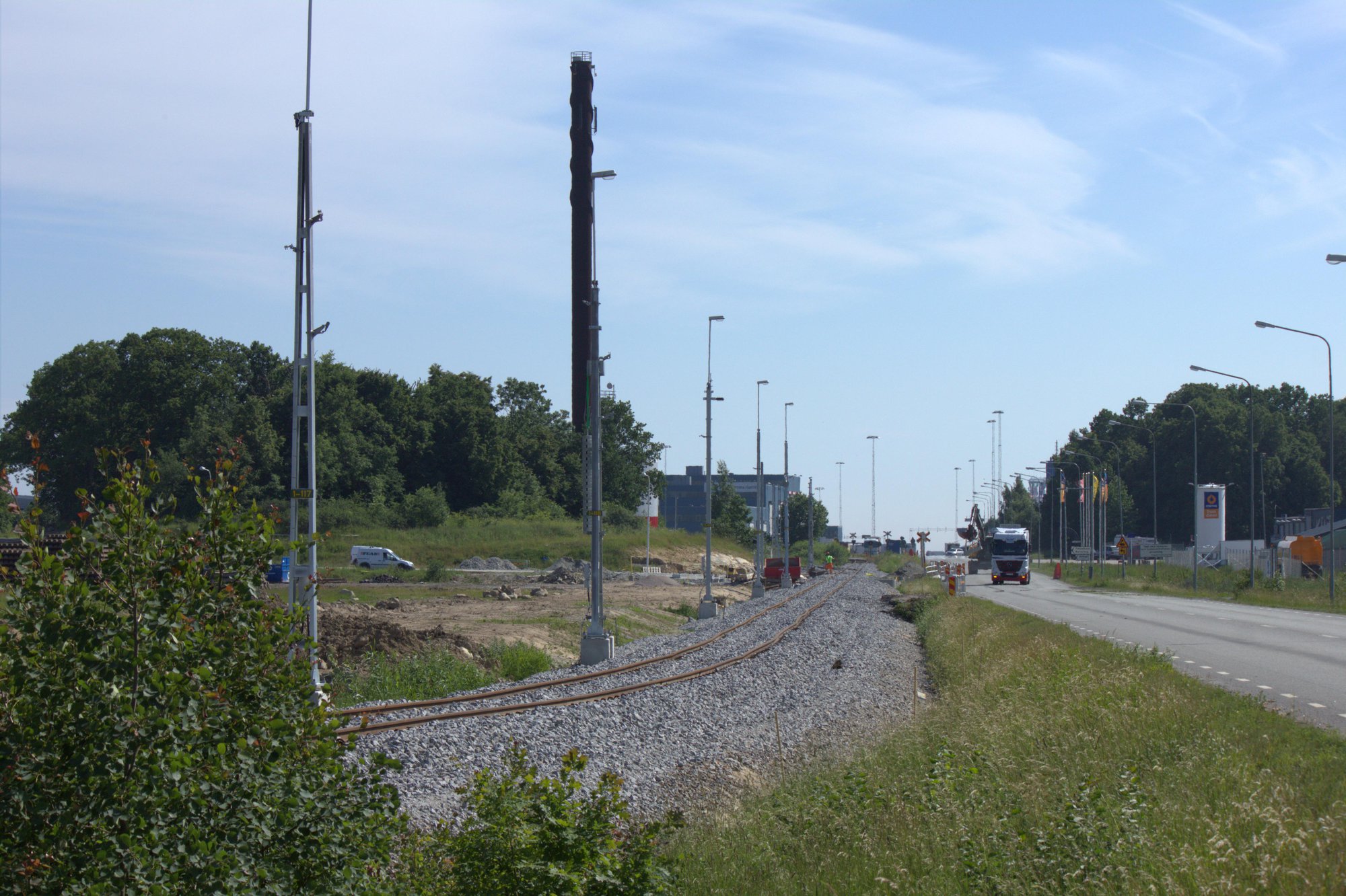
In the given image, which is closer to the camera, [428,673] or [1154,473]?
[428,673]

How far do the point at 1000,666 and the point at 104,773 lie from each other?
16.1 metres

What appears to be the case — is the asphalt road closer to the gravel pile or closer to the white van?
the gravel pile

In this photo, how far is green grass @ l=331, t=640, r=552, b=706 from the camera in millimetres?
17828

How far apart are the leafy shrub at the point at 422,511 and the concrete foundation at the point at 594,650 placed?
232ft

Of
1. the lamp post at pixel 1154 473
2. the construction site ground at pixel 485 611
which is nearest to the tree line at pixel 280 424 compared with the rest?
the construction site ground at pixel 485 611

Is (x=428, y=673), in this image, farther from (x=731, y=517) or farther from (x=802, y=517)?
(x=802, y=517)

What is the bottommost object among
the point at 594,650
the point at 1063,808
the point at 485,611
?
the point at 485,611

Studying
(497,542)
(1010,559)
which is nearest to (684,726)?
(1010,559)

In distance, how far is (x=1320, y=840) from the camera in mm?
6305

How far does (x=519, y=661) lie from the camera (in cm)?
2142

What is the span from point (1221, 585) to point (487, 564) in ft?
147

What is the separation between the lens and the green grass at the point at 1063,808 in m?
6.28

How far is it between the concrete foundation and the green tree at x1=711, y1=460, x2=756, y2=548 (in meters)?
85.7

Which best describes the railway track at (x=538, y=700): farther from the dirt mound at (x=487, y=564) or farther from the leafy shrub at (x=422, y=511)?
the leafy shrub at (x=422, y=511)
